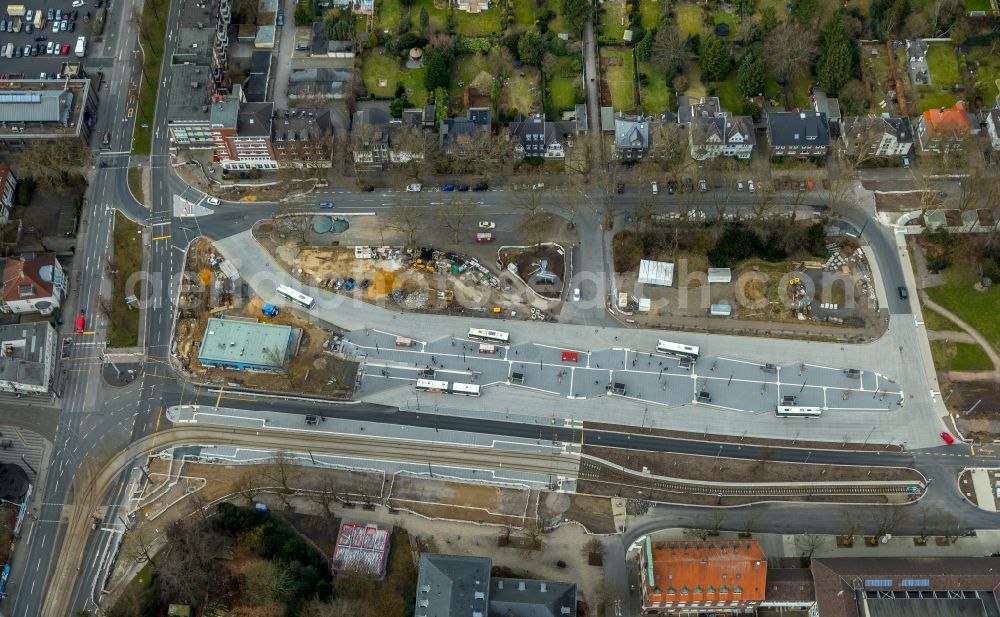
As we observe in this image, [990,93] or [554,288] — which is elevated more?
[990,93]

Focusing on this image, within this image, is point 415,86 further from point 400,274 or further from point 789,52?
point 789,52

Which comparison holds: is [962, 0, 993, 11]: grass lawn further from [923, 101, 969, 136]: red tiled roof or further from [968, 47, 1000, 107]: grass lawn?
[923, 101, 969, 136]: red tiled roof

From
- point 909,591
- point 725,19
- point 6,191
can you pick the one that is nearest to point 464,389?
point 909,591

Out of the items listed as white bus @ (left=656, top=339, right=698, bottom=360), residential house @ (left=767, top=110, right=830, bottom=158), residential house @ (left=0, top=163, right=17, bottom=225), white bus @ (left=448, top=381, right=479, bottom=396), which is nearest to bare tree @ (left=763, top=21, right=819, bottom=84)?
residential house @ (left=767, top=110, right=830, bottom=158)

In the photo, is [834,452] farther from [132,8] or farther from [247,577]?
[132,8]

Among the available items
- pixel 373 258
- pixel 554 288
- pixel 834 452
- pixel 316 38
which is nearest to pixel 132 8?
pixel 316 38

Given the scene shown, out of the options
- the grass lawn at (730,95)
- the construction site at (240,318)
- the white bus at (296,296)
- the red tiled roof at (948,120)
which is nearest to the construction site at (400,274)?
the white bus at (296,296)
